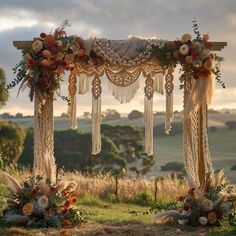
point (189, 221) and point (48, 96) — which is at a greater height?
point (48, 96)

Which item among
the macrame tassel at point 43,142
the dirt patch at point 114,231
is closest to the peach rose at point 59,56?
the macrame tassel at point 43,142

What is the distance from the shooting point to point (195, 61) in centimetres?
949

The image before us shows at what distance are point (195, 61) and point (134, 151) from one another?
2053 centimetres

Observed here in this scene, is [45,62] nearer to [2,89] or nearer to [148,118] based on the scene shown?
[148,118]

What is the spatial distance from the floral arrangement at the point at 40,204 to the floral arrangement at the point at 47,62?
4.78 feet

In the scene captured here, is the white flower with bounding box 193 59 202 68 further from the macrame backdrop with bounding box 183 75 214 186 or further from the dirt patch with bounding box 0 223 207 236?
the dirt patch with bounding box 0 223 207 236

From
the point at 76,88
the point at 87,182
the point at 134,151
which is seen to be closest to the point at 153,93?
the point at 76,88

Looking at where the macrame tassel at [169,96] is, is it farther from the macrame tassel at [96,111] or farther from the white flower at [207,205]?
the white flower at [207,205]

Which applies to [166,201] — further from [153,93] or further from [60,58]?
[60,58]

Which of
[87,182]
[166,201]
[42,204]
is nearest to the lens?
[42,204]

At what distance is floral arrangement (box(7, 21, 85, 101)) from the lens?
9492mm

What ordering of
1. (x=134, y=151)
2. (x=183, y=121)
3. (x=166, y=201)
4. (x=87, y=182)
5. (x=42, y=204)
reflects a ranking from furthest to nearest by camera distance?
(x=134, y=151) < (x=87, y=182) < (x=166, y=201) < (x=183, y=121) < (x=42, y=204)

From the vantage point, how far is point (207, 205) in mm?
9250

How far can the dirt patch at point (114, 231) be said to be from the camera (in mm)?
8468
